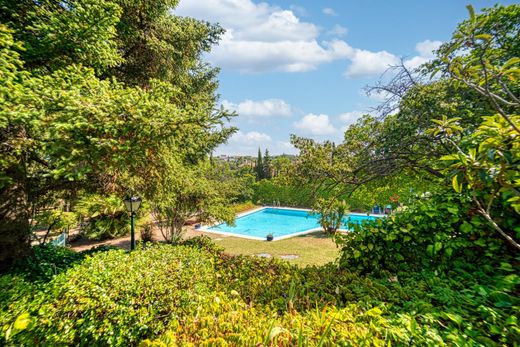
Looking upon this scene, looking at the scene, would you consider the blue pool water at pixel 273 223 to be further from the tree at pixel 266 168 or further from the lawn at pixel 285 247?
the tree at pixel 266 168

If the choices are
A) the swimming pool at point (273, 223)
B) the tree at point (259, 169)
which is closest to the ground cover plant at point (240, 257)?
the swimming pool at point (273, 223)

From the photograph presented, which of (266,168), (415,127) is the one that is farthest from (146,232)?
(266,168)

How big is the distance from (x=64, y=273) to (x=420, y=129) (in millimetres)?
7917

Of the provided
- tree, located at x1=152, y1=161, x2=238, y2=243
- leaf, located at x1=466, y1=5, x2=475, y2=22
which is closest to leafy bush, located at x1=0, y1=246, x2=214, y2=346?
leaf, located at x1=466, y1=5, x2=475, y2=22

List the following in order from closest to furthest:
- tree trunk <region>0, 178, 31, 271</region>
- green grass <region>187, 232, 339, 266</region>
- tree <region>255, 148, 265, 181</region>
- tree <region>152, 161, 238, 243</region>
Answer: tree trunk <region>0, 178, 31, 271</region>
green grass <region>187, 232, 339, 266</region>
tree <region>152, 161, 238, 243</region>
tree <region>255, 148, 265, 181</region>

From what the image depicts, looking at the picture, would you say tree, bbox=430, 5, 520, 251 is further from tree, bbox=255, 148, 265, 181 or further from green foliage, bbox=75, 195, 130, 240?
tree, bbox=255, 148, 265, 181

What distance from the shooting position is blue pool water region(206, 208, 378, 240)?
68.3 ft

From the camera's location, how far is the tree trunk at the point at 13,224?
507cm

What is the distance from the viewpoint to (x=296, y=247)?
510 inches

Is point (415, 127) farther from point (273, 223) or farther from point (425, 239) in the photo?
point (273, 223)

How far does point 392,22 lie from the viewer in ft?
21.0

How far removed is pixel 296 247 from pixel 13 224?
11.3 m

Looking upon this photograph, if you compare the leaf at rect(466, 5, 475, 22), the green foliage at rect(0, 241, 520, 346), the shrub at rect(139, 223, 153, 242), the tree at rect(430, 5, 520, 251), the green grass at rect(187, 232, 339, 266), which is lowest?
the green grass at rect(187, 232, 339, 266)

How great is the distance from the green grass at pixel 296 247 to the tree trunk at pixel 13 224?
7.67m
